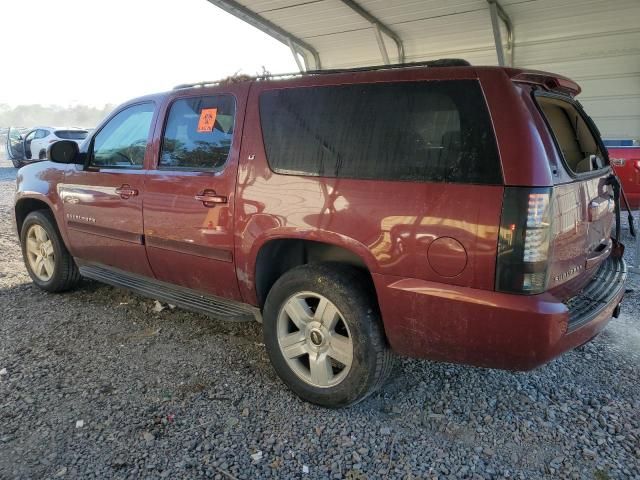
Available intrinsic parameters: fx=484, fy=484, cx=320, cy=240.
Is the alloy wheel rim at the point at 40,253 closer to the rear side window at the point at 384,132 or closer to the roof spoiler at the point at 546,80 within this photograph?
the rear side window at the point at 384,132

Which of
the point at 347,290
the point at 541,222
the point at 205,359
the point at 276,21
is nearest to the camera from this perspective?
the point at 541,222

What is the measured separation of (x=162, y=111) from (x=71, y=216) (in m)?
1.42

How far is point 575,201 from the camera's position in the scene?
2.36 metres

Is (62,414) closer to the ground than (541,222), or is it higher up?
closer to the ground

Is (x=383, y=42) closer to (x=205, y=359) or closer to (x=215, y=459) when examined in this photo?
(x=205, y=359)

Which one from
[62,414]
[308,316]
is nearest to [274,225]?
[308,316]

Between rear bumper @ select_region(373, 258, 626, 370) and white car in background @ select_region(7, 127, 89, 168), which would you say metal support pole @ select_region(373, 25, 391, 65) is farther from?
rear bumper @ select_region(373, 258, 626, 370)

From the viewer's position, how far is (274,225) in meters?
2.82

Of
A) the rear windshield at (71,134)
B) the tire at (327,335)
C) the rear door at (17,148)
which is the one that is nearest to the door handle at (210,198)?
the tire at (327,335)

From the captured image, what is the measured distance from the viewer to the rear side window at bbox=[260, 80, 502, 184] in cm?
223

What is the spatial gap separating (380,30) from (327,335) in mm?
11460

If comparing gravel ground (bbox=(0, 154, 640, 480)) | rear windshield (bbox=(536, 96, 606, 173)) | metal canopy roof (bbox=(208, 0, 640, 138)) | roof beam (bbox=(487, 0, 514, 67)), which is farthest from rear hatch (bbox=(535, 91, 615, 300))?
metal canopy roof (bbox=(208, 0, 640, 138))

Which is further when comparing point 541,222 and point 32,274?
point 32,274

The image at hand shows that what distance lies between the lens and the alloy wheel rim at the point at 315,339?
2.71 meters
